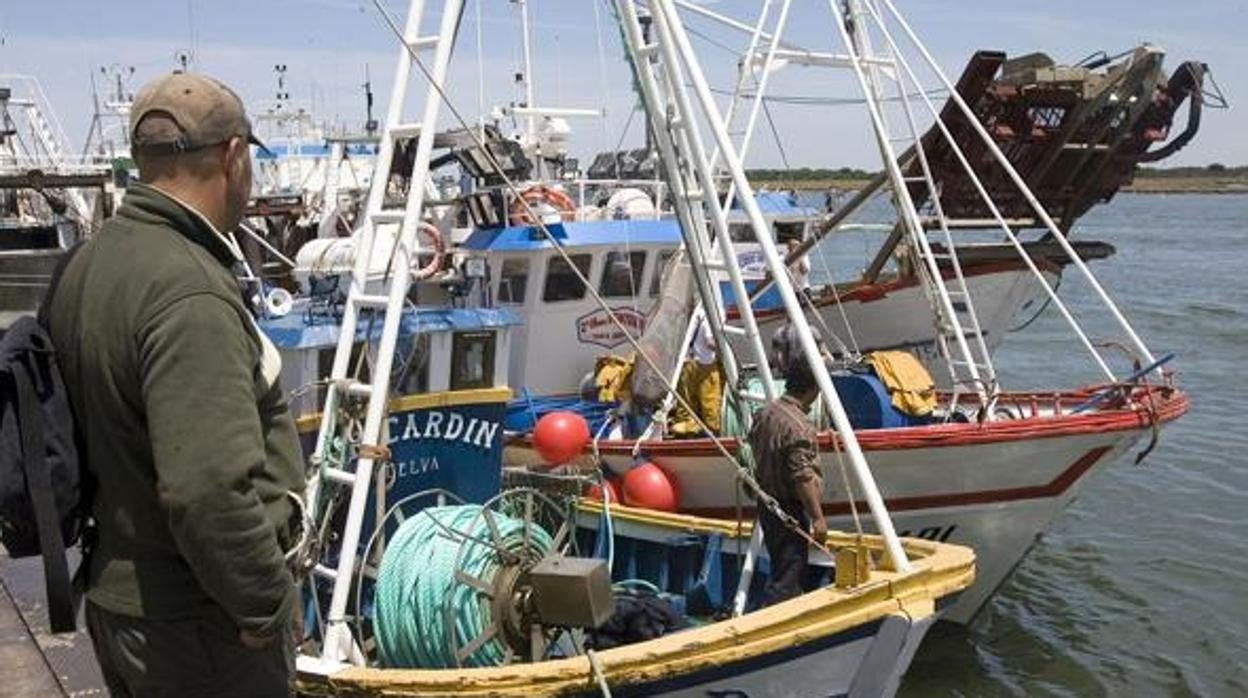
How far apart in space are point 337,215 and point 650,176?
3.88m

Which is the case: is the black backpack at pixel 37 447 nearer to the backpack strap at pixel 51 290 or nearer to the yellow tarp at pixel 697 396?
the backpack strap at pixel 51 290

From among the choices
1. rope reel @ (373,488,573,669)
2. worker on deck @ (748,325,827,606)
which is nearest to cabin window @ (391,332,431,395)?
rope reel @ (373,488,573,669)

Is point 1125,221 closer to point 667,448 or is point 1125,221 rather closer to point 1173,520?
point 1173,520

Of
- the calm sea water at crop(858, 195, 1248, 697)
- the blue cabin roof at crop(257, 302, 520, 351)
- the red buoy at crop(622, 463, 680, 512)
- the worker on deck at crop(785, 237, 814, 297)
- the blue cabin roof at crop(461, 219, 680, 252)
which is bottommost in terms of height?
the calm sea water at crop(858, 195, 1248, 697)

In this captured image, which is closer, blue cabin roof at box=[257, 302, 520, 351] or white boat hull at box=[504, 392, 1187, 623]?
blue cabin roof at box=[257, 302, 520, 351]

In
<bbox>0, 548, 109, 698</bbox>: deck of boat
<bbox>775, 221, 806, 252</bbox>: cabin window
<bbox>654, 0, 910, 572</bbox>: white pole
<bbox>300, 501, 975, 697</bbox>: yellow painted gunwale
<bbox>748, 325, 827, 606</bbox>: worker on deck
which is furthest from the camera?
<bbox>775, 221, 806, 252</bbox>: cabin window

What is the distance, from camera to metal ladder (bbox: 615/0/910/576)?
16.5 ft

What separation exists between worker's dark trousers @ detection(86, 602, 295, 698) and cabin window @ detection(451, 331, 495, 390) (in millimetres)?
4057

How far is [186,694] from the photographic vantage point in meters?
2.48

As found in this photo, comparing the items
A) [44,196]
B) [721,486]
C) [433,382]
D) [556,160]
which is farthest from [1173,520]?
[44,196]

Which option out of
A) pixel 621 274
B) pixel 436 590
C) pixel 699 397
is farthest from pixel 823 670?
pixel 621 274

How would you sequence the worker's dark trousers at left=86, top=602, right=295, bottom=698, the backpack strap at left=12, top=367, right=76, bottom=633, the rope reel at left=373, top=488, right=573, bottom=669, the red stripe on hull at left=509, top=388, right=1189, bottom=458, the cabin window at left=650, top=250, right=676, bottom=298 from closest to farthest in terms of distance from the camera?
the backpack strap at left=12, top=367, right=76, bottom=633 < the worker's dark trousers at left=86, top=602, right=295, bottom=698 < the rope reel at left=373, top=488, right=573, bottom=669 < the red stripe on hull at left=509, top=388, right=1189, bottom=458 < the cabin window at left=650, top=250, right=676, bottom=298

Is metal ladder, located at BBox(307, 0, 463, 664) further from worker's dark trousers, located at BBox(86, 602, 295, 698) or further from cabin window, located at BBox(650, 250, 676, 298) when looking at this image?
cabin window, located at BBox(650, 250, 676, 298)

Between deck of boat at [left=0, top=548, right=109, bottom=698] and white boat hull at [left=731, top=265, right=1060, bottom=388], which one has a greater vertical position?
white boat hull at [left=731, top=265, right=1060, bottom=388]
